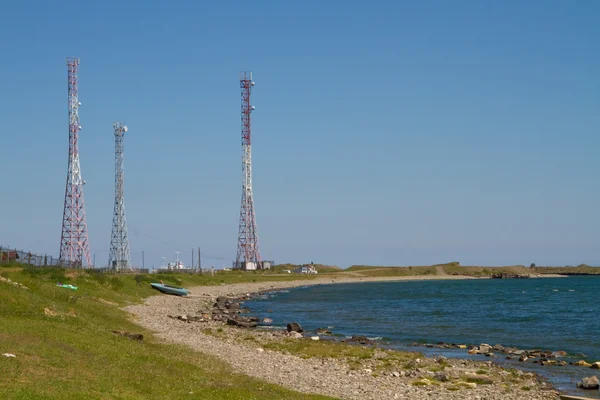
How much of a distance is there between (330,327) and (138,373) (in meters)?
41.4

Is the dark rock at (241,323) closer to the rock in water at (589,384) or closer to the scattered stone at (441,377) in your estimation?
the scattered stone at (441,377)

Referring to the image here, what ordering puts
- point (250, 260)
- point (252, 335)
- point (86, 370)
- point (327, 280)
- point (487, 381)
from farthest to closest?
point (327, 280), point (250, 260), point (252, 335), point (487, 381), point (86, 370)

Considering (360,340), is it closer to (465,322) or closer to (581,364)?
(581,364)

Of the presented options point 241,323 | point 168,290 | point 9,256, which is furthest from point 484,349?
point 168,290

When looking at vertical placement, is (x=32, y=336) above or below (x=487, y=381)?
above

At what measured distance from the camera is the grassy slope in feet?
73.4

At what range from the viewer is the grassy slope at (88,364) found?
2236cm

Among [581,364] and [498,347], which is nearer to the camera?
[581,364]

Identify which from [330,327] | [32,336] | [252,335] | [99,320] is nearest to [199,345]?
[99,320]

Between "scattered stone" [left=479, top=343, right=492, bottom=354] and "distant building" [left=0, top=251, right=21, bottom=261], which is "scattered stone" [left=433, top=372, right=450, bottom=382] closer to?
"scattered stone" [left=479, top=343, right=492, bottom=354]

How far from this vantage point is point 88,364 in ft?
85.8

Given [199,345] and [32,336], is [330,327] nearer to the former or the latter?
[199,345]

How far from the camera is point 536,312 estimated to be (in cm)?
8500

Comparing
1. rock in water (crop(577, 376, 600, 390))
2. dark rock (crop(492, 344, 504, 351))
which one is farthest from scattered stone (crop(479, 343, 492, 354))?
rock in water (crop(577, 376, 600, 390))
